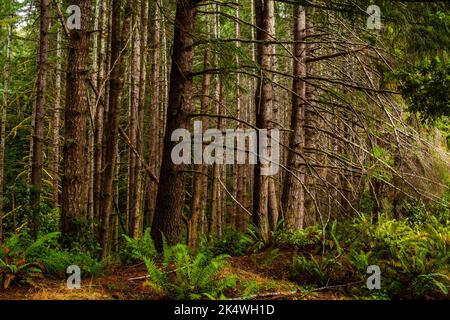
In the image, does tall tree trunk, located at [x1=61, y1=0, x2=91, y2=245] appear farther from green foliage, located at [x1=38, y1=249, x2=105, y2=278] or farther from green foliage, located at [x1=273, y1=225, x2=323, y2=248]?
green foliage, located at [x1=273, y1=225, x2=323, y2=248]

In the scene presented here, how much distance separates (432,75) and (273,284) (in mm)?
3147

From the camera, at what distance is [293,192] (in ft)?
27.7

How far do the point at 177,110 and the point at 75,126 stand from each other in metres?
1.90

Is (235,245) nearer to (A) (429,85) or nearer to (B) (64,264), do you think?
(B) (64,264)

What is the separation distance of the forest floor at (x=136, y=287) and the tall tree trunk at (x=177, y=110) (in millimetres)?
970

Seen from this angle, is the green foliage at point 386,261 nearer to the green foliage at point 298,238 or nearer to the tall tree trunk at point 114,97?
the green foliage at point 298,238

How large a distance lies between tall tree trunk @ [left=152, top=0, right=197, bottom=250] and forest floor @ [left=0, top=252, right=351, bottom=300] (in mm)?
970

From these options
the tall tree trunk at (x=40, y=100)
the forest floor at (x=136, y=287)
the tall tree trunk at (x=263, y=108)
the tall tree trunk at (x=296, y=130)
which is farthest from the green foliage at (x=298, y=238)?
the tall tree trunk at (x=40, y=100)

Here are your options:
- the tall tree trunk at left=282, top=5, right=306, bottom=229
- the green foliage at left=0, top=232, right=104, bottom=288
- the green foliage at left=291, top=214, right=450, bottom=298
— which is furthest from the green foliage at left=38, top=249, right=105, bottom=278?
the tall tree trunk at left=282, top=5, right=306, bottom=229

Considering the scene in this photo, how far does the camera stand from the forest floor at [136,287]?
3.97 m

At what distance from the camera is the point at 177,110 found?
5.75 metres

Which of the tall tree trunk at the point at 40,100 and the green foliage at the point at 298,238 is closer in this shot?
the green foliage at the point at 298,238

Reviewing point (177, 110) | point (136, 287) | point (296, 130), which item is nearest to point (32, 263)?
point (136, 287)
